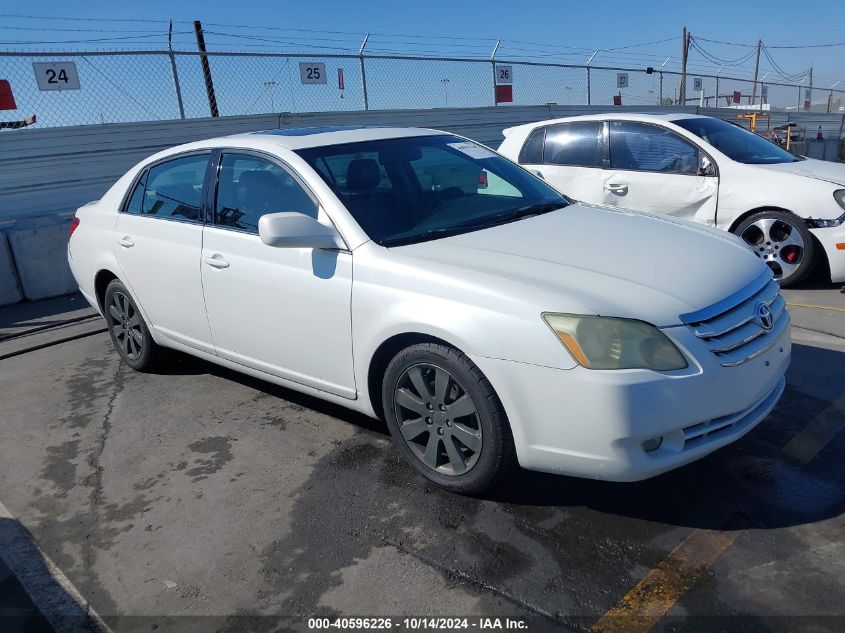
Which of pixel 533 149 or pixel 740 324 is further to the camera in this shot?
→ pixel 533 149

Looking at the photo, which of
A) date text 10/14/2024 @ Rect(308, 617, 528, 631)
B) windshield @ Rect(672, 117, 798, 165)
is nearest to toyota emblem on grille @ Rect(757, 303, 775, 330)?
date text 10/14/2024 @ Rect(308, 617, 528, 631)

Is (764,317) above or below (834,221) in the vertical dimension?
above

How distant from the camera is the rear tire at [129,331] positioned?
481 cm

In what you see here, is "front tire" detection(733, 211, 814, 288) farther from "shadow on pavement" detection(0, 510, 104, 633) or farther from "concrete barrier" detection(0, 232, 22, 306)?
"concrete barrier" detection(0, 232, 22, 306)

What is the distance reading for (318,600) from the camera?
8.37 feet

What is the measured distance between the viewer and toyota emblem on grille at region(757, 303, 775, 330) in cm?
297

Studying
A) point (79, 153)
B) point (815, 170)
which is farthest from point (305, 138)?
point (79, 153)

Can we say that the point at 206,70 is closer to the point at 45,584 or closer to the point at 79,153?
the point at 79,153

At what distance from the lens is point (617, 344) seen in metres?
2.61

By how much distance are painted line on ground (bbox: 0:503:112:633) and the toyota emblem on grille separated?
279cm

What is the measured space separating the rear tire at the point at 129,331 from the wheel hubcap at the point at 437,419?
239cm

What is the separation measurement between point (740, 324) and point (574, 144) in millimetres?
4879

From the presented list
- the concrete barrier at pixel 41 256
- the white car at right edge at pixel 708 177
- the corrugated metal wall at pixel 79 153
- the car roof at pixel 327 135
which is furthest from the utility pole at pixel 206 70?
the car roof at pixel 327 135

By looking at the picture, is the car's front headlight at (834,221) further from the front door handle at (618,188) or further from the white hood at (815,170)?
the front door handle at (618,188)
